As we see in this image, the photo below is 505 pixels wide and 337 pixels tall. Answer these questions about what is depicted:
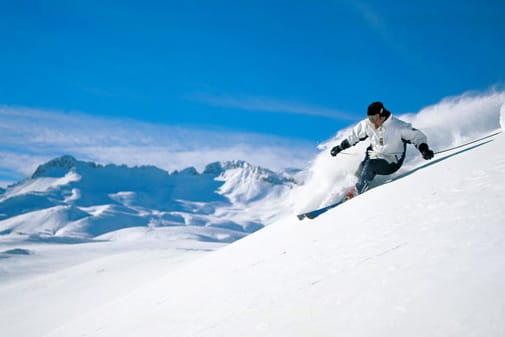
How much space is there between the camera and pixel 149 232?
138 meters

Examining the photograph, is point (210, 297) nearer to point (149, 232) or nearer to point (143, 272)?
point (143, 272)

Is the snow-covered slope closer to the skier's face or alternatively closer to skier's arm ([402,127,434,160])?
skier's arm ([402,127,434,160])

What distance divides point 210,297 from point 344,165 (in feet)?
16.0

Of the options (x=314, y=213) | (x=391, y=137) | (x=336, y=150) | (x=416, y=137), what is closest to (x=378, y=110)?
(x=391, y=137)

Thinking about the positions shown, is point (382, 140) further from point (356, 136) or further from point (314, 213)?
point (314, 213)

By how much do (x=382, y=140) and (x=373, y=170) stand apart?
1.87 feet

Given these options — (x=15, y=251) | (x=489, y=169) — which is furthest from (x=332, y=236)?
(x=15, y=251)

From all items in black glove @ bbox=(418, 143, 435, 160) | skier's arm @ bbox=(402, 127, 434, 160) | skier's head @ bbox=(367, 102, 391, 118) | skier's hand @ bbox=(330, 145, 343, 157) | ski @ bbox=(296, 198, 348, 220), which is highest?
skier's head @ bbox=(367, 102, 391, 118)

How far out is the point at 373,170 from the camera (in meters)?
7.13

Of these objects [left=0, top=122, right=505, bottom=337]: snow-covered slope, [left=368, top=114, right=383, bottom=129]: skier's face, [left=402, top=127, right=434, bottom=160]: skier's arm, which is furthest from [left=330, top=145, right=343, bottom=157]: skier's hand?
[left=0, top=122, right=505, bottom=337]: snow-covered slope

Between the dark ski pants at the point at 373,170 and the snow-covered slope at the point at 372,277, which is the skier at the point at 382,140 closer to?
the dark ski pants at the point at 373,170

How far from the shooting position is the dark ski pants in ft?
23.2

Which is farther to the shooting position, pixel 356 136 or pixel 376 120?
pixel 356 136

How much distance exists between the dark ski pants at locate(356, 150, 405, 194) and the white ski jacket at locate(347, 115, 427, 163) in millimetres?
79
